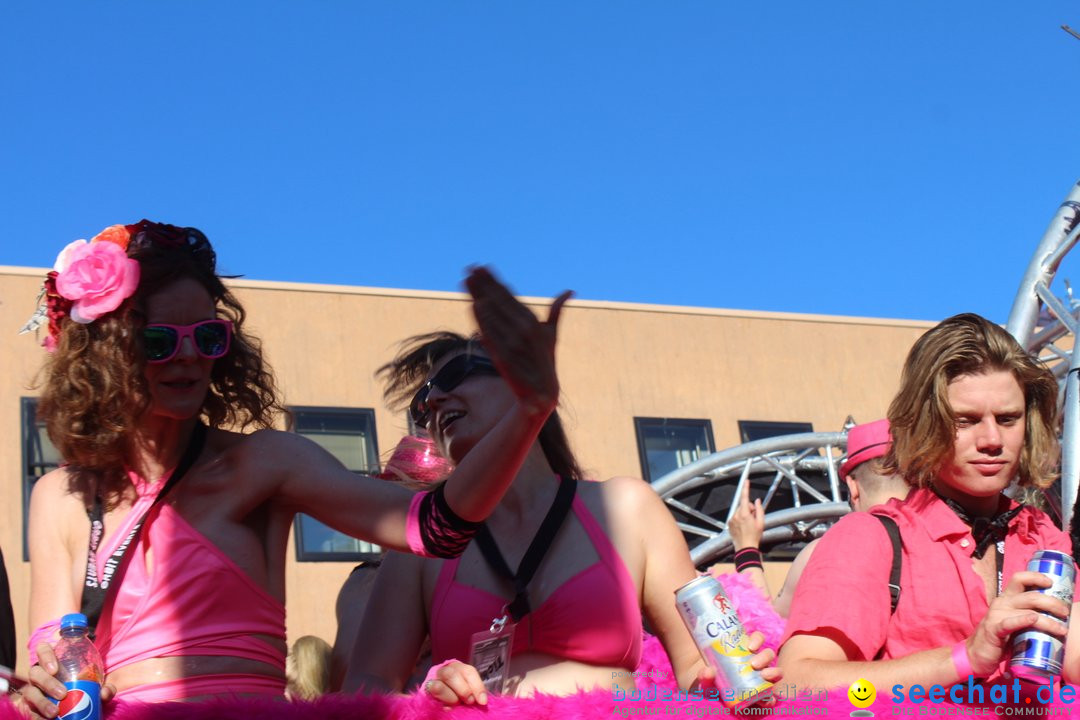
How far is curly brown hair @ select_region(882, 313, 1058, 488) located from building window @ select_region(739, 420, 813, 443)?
10572 millimetres

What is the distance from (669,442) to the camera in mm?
13180

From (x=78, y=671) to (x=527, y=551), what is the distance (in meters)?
1.06

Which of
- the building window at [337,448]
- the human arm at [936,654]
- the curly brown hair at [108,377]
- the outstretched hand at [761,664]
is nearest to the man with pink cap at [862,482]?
the human arm at [936,654]

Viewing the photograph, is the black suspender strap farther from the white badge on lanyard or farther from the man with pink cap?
the man with pink cap

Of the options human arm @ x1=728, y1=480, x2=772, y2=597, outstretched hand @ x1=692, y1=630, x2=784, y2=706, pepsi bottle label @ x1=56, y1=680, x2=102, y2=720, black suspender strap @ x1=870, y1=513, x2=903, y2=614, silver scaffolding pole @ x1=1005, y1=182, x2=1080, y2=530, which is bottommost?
outstretched hand @ x1=692, y1=630, x2=784, y2=706

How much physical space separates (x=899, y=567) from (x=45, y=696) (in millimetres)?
1532

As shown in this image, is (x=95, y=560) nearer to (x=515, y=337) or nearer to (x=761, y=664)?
(x=515, y=337)

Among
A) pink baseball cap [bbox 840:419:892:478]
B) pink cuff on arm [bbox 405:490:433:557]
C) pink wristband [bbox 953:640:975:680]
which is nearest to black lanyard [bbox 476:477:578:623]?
pink cuff on arm [bbox 405:490:433:557]

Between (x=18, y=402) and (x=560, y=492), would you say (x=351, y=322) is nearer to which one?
(x=18, y=402)

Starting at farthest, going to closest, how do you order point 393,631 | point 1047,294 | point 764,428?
point 764,428 < point 1047,294 < point 393,631

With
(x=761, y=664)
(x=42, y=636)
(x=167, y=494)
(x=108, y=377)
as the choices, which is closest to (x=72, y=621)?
(x=42, y=636)

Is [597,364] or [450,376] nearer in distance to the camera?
[450,376]

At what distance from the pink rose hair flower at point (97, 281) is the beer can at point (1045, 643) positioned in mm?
1743

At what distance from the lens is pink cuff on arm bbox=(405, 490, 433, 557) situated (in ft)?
7.75
